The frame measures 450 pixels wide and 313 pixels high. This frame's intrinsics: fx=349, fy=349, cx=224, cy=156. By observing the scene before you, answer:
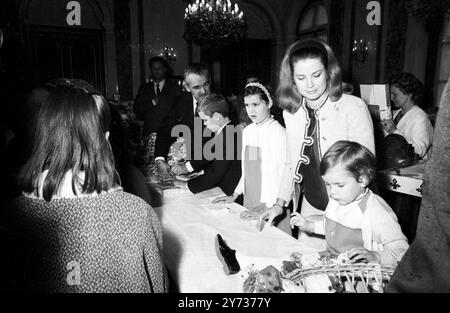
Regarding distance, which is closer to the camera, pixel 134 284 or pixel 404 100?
pixel 134 284

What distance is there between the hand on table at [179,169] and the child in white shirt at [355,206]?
1884mm

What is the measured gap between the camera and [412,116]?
4.12 meters

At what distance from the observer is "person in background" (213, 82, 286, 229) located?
8.89ft

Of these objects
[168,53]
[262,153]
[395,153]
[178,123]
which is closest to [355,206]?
[262,153]

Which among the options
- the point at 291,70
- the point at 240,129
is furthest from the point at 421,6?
the point at 291,70

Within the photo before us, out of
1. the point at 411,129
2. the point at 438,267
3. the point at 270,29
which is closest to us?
the point at 438,267

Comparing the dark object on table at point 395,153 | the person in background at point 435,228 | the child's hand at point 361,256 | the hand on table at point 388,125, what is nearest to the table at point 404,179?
the dark object on table at point 395,153

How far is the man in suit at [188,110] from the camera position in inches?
134

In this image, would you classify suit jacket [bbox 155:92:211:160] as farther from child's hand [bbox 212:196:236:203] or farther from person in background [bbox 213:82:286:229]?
child's hand [bbox 212:196:236:203]

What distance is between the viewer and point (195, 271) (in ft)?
5.02

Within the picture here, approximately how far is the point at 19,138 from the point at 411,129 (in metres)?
3.99

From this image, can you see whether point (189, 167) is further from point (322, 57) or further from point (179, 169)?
point (322, 57)

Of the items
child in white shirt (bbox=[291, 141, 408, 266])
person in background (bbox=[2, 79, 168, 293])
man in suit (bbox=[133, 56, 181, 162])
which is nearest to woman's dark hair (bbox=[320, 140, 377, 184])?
child in white shirt (bbox=[291, 141, 408, 266])

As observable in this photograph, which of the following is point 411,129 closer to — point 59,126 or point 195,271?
point 195,271
